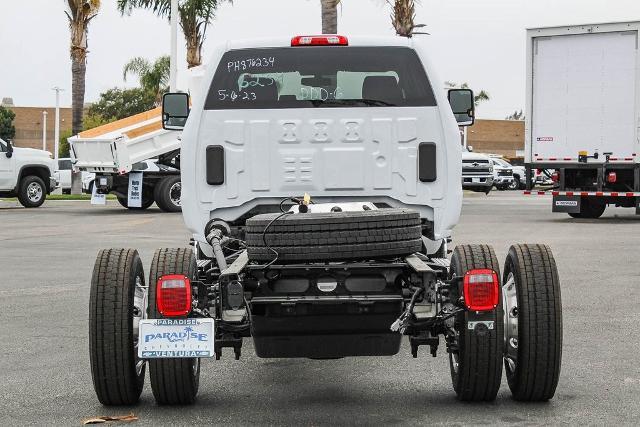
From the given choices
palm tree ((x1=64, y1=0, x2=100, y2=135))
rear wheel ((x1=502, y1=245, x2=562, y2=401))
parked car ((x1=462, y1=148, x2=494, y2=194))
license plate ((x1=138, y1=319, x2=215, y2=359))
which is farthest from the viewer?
palm tree ((x1=64, y1=0, x2=100, y2=135))

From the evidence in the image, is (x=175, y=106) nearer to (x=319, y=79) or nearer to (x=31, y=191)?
(x=319, y=79)

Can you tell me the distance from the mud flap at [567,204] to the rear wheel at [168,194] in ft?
29.4

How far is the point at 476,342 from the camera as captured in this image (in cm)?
625

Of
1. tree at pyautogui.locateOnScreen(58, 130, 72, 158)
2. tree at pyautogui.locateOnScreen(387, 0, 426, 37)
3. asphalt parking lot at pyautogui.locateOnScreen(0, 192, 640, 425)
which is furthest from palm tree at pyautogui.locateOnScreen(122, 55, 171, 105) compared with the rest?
asphalt parking lot at pyautogui.locateOnScreen(0, 192, 640, 425)

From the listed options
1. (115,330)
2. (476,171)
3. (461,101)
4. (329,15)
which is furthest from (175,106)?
(476,171)

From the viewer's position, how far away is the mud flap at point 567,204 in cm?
2492

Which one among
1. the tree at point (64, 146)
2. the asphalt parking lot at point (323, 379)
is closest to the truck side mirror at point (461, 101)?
the asphalt parking lot at point (323, 379)

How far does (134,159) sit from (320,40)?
821 inches

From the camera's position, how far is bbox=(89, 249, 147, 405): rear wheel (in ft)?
20.9

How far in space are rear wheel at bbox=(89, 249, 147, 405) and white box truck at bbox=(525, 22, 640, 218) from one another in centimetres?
1905

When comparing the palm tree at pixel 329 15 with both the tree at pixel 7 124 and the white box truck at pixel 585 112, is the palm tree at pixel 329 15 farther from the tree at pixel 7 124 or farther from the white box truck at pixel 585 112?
the tree at pixel 7 124

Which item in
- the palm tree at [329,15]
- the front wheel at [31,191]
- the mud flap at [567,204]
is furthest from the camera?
the palm tree at [329,15]

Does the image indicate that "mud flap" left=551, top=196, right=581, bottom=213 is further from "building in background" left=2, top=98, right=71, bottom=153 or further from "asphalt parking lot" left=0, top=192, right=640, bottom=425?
"building in background" left=2, top=98, right=71, bottom=153

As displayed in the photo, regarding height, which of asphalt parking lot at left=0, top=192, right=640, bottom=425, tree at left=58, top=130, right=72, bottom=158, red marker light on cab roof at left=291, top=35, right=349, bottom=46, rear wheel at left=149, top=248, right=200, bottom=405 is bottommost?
asphalt parking lot at left=0, top=192, right=640, bottom=425
